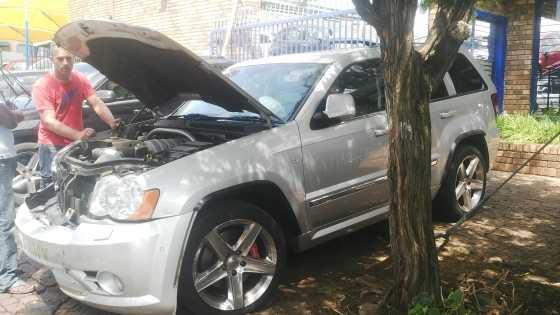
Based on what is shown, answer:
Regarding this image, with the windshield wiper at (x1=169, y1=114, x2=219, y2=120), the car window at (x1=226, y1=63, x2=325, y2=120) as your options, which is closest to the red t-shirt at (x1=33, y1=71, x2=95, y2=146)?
the windshield wiper at (x1=169, y1=114, x2=219, y2=120)

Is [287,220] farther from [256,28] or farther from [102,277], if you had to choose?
[256,28]

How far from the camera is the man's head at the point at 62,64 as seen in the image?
461 cm

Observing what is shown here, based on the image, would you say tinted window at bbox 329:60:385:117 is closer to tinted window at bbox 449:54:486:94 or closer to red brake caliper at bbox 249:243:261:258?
tinted window at bbox 449:54:486:94

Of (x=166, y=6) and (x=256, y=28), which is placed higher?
(x=166, y=6)

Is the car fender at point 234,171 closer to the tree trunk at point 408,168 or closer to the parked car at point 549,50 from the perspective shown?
the tree trunk at point 408,168

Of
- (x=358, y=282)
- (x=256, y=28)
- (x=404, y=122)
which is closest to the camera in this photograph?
(x=404, y=122)

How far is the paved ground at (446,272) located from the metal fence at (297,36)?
4023 millimetres

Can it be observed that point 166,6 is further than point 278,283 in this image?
Yes

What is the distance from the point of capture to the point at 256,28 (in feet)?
37.1

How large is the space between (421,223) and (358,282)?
106cm

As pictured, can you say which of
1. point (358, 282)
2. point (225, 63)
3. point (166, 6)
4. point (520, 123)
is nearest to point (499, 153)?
point (520, 123)

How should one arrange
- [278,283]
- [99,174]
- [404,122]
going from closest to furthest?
→ 1. [404,122]
2. [99,174]
3. [278,283]

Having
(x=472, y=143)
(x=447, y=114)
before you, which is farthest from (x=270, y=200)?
(x=472, y=143)

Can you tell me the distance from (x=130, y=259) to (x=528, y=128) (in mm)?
7076
